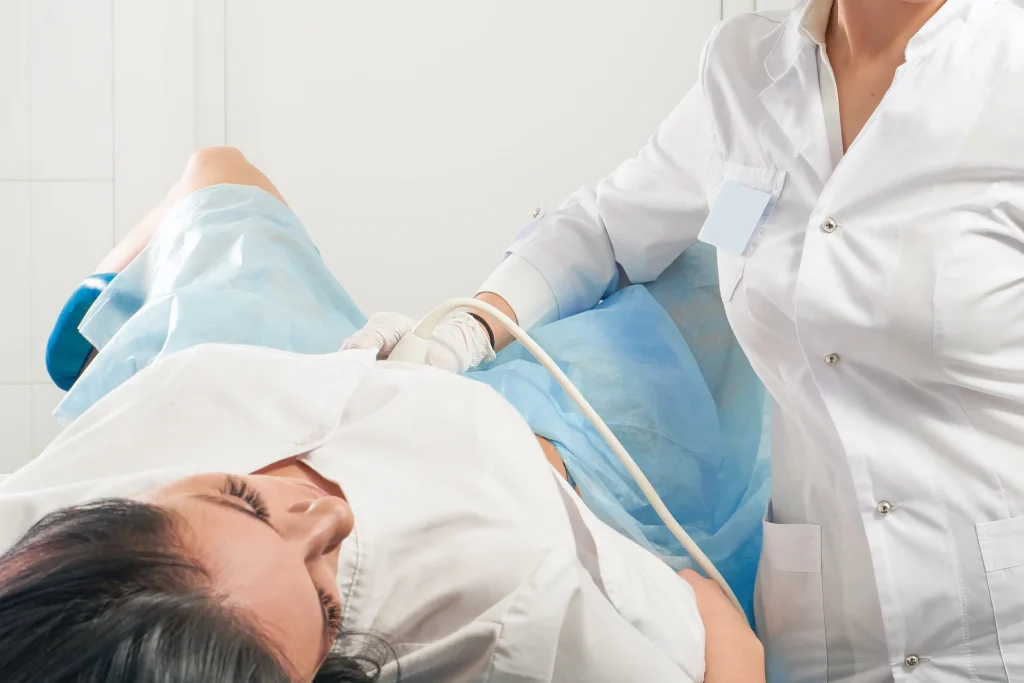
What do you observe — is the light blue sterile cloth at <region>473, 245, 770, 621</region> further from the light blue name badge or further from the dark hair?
the dark hair

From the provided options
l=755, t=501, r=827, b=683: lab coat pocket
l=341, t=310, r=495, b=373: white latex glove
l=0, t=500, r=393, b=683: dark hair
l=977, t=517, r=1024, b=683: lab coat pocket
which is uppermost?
l=0, t=500, r=393, b=683: dark hair

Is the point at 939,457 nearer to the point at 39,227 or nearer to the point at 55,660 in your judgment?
the point at 55,660

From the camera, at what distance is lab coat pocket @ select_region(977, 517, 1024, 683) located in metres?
0.81

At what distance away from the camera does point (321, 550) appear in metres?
0.57

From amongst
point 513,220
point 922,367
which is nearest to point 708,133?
point 922,367

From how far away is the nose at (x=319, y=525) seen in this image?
22.1 inches

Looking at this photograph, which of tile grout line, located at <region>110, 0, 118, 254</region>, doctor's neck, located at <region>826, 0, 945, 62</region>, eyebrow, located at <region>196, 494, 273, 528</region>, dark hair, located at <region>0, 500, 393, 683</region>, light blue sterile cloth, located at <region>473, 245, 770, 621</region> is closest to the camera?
dark hair, located at <region>0, 500, 393, 683</region>

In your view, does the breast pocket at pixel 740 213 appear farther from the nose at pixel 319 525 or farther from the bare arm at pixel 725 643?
the nose at pixel 319 525

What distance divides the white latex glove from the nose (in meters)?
0.33

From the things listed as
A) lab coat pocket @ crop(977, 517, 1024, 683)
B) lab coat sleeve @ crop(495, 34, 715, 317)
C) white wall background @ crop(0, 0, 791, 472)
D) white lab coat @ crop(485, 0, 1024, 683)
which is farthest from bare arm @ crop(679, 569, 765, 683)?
white wall background @ crop(0, 0, 791, 472)

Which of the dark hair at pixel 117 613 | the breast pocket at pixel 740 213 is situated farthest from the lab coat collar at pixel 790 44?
the dark hair at pixel 117 613

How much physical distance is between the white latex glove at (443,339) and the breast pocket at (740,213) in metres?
0.28

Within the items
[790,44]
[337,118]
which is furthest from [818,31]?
[337,118]

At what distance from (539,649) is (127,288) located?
81cm
